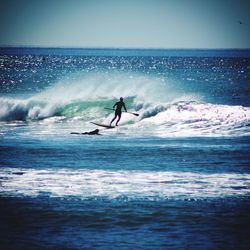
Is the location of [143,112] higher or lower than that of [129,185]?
higher

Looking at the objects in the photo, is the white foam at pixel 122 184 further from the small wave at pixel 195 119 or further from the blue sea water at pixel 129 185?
the small wave at pixel 195 119

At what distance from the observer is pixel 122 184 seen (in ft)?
54.1

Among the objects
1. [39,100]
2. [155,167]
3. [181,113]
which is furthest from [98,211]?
[39,100]

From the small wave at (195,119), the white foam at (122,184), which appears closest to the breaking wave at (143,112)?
the small wave at (195,119)

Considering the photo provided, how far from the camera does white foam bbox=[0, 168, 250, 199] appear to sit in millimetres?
15516

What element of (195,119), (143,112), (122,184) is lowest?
(122,184)

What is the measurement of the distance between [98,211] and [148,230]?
5.32ft

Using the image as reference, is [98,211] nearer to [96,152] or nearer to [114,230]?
[114,230]

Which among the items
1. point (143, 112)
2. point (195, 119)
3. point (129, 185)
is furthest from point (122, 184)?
point (143, 112)

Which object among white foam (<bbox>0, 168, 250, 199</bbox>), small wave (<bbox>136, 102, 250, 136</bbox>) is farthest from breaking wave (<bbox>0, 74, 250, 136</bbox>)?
white foam (<bbox>0, 168, 250, 199</bbox>)

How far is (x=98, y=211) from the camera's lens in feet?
46.0

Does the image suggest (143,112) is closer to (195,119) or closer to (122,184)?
(195,119)

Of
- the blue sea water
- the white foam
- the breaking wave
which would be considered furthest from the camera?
the breaking wave

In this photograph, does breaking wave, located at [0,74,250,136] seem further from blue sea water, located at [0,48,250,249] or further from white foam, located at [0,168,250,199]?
white foam, located at [0,168,250,199]
